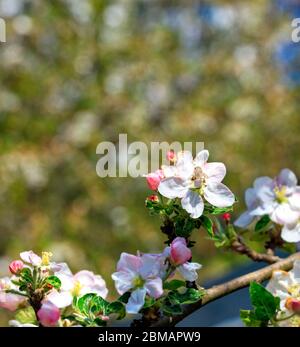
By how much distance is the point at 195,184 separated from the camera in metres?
0.41

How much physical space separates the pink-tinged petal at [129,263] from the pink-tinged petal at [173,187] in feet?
0.13

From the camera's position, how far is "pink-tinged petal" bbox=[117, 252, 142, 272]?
15.7 inches

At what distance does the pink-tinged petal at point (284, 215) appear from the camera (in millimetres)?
485

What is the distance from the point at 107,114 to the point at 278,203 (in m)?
2.58

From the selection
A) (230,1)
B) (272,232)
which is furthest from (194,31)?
(272,232)

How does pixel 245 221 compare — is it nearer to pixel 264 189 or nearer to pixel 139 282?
pixel 264 189

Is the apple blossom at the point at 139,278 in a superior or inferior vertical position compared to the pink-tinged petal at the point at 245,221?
inferior

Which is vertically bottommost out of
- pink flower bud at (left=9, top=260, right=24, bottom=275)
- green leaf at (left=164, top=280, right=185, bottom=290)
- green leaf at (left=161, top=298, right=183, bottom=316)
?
green leaf at (left=161, top=298, right=183, bottom=316)
